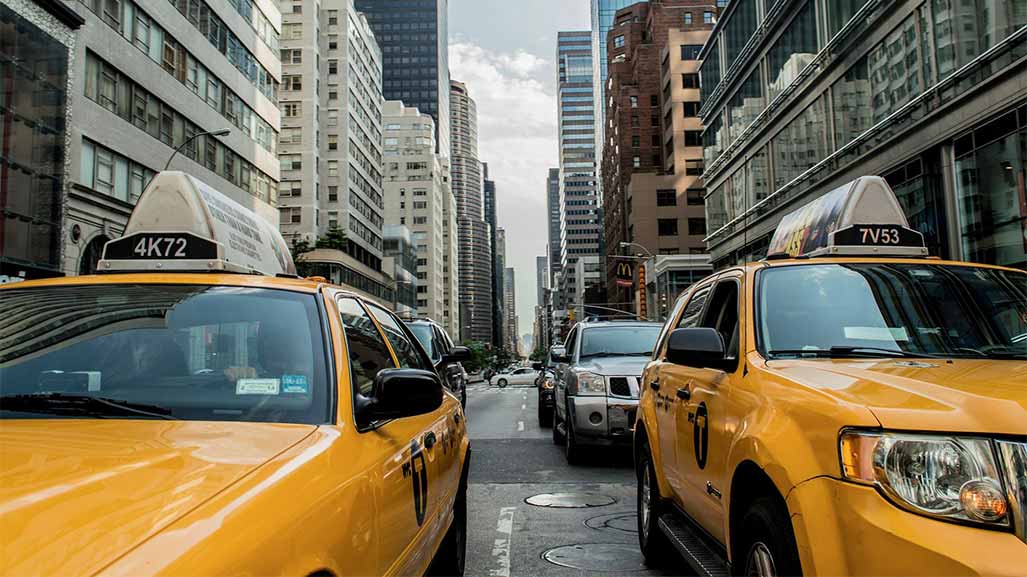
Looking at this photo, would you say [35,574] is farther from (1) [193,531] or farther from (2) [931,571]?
(2) [931,571]

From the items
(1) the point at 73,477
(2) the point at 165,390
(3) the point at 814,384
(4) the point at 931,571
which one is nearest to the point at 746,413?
(3) the point at 814,384

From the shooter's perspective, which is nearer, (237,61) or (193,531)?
(193,531)

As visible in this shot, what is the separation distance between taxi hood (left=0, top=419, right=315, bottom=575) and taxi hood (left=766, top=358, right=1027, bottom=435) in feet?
A: 6.24

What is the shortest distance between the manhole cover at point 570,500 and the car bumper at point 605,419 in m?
1.71

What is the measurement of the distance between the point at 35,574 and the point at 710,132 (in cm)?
5016

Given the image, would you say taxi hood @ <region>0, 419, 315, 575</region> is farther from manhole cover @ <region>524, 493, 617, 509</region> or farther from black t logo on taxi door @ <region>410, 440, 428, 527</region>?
manhole cover @ <region>524, 493, 617, 509</region>

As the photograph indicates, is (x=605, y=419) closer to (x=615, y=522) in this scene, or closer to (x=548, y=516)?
(x=548, y=516)

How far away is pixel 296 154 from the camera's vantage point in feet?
243

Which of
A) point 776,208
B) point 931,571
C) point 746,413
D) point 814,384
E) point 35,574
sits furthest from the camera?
point 776,208

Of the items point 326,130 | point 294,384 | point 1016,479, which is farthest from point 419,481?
point 326,130

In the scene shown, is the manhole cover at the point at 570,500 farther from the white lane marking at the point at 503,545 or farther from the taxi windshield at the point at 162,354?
the taxi windshield at the point at 162,354

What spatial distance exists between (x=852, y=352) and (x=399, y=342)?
2455 mm

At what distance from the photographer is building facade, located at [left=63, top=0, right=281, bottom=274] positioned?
91.3 feet

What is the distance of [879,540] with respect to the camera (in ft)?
7.82
